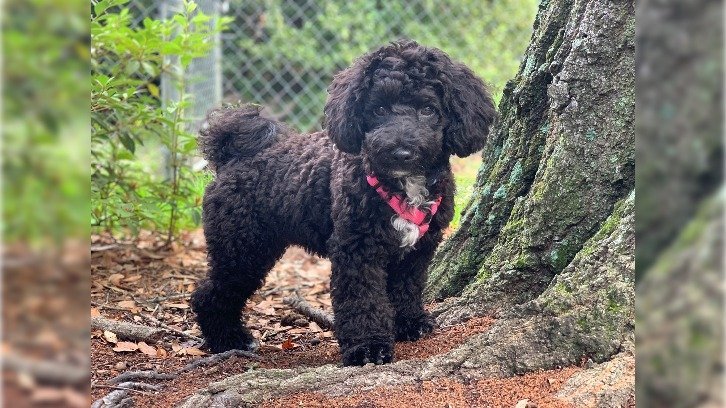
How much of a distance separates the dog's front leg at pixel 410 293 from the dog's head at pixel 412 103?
0.47 meters

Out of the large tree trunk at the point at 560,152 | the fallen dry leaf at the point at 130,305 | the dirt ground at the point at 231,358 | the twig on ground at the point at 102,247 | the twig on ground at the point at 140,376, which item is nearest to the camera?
the dirt ground at the point at 231,358

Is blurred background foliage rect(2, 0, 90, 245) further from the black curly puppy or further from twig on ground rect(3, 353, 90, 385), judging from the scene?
the black curly puppy

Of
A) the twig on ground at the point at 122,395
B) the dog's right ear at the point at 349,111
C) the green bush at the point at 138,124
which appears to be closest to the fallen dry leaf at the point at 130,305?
the green bush at the point at 138,124

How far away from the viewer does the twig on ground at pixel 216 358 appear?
137 inches

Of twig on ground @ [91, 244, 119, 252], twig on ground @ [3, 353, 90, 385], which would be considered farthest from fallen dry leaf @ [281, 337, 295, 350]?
twig on ground @ [3, 353, 90, 385]

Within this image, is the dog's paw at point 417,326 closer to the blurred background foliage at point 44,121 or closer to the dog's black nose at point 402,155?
the dog's black nose at point 402,155

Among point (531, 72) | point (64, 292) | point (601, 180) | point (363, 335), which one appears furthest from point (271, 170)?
point (64, 292)

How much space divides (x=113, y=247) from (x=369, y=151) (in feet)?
8.82

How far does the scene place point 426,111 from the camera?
3527 millimetres

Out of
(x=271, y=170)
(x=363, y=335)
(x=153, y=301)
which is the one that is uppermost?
(x=271, y=170)

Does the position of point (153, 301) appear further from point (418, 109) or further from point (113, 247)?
point (418, 109)

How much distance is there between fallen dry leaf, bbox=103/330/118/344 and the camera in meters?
3.88

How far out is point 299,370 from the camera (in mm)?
3025

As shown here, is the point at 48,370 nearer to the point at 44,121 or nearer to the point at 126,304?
the point at 44,121
